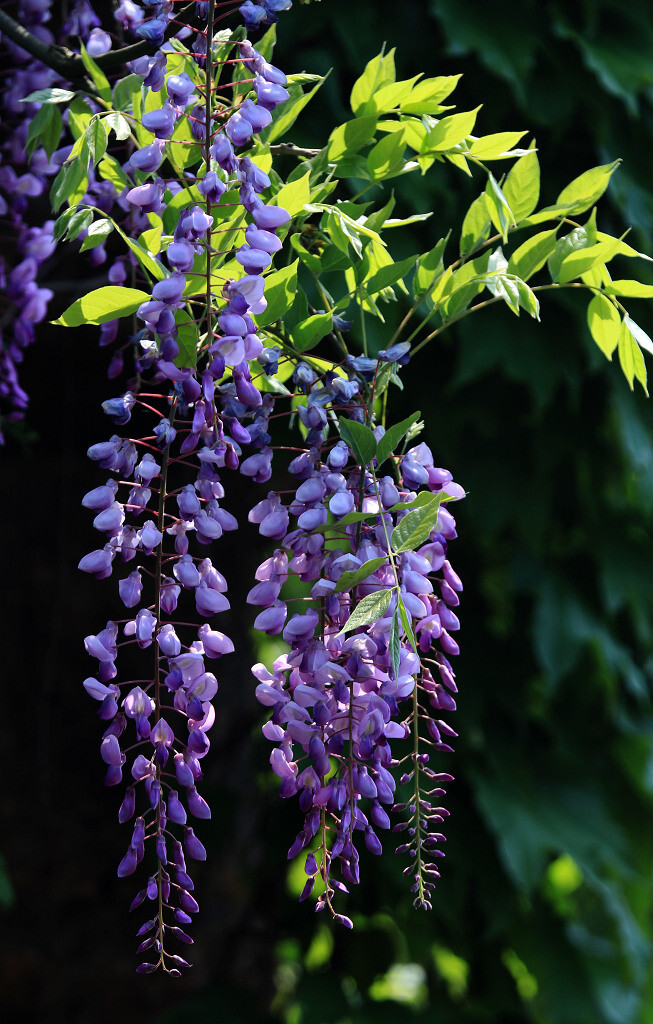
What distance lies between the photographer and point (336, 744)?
22.7 inches

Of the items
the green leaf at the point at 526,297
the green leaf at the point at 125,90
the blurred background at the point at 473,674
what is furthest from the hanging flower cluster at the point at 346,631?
the blurred background at the point at 473,674

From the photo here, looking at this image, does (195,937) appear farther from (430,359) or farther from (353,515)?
(353,515)

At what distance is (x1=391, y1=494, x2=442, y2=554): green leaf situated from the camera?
54 cm

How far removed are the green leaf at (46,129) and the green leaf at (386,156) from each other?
257 mm

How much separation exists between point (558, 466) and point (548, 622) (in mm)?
255

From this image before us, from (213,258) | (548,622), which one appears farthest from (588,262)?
(548,622)

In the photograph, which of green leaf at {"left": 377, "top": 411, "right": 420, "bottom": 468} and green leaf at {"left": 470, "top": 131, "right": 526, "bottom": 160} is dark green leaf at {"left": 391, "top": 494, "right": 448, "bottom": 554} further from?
green leaf at {"left": 470, "top": 131, "right": 526, "bottom": 160}

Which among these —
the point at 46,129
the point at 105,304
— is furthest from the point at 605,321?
the point at 46,129

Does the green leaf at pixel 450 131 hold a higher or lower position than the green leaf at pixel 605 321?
higher

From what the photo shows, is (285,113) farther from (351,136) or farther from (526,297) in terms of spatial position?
(526,297)

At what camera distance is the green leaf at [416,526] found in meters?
0.54

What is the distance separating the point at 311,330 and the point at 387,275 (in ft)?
0.21

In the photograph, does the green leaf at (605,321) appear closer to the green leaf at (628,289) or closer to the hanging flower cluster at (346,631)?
the green leaf at (628,289)

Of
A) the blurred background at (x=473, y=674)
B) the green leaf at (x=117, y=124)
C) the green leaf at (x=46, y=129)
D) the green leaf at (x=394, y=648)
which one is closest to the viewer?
the green leaf at (x=394, y=648)
